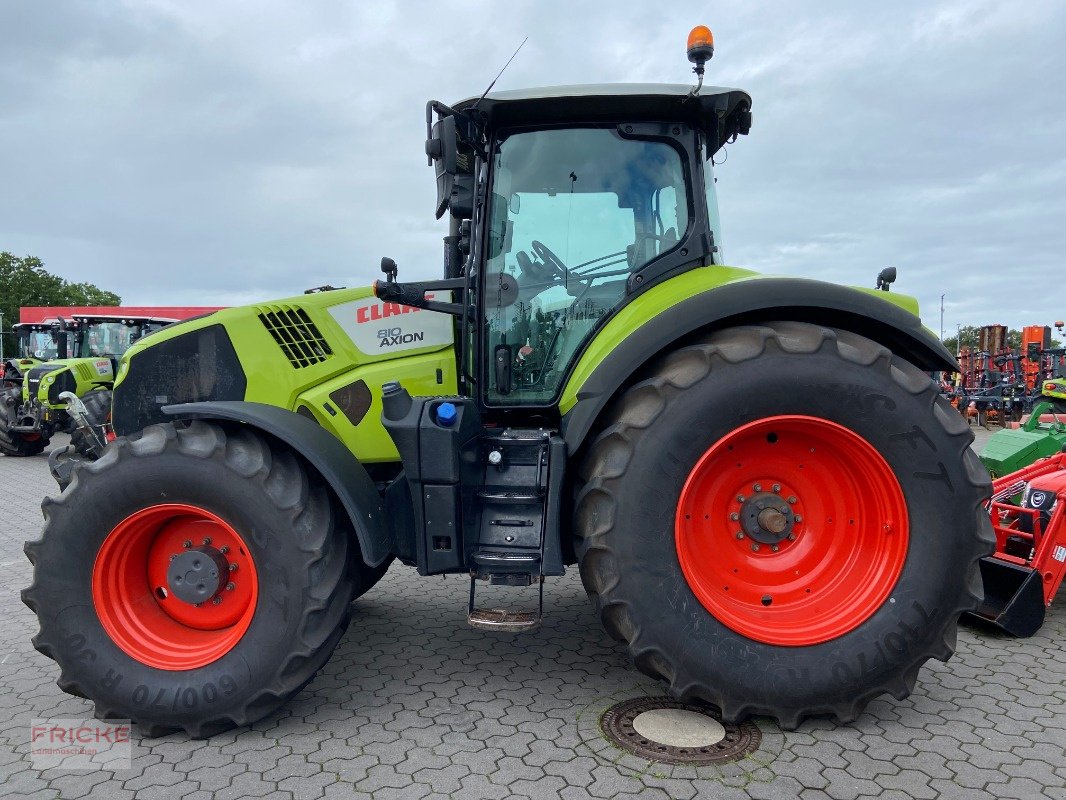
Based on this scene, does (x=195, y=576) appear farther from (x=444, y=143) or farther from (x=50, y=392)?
(x=50, y=392)

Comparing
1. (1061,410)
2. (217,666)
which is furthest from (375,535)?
(1061,410)

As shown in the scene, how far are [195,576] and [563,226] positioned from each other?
7.17ft

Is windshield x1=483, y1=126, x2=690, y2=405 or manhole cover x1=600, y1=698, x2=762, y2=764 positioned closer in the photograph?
manhole cover x1=600, y1=698, x2=762, y2=764

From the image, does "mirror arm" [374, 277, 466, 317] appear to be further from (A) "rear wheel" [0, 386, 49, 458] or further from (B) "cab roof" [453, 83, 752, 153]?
(A) "rear wheel" [0, 386, 49, 458]

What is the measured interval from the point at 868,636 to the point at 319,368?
265cm

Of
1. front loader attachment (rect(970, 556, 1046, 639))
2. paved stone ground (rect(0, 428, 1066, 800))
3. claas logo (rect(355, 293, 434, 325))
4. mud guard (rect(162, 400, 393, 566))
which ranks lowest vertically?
paved stone ground (rect(0, 428, 1066, 800))

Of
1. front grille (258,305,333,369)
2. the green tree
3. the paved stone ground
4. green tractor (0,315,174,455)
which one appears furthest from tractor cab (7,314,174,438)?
the green tree

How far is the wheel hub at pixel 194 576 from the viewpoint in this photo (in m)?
3.00

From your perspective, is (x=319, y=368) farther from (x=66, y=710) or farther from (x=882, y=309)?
(x=882, y=309)

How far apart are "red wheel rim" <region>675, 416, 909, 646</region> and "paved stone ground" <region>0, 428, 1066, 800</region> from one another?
19.3 inches

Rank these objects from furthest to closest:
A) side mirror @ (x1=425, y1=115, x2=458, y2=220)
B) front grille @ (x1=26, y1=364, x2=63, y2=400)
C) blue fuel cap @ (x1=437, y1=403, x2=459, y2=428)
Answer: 1. front grille @ (x1=26, y1=364, x2=63, y2=400)
2. blue fuel cap @ (x1=437, y1=403, x2=459, y2=428)
3. side mirror @ (x1=425, y1=115, x2=458, y2=220)

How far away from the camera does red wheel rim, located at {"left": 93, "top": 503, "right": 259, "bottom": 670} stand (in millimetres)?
2957

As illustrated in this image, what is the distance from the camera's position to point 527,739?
2.83 m

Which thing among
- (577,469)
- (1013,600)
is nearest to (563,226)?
(577,469)
